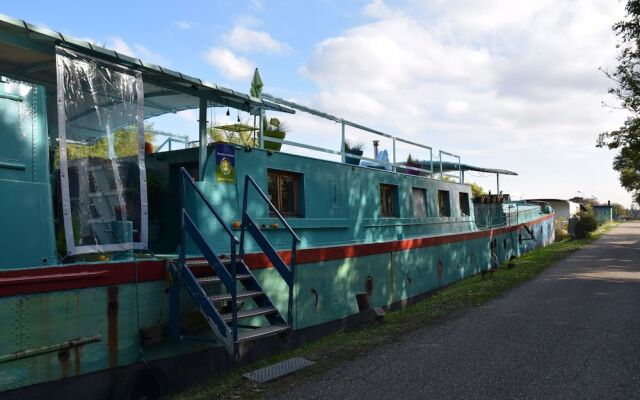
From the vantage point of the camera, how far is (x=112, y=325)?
5.39 meters

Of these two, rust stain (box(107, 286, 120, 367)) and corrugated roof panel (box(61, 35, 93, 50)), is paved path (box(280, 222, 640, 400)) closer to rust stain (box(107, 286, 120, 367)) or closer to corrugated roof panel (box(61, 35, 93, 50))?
rust stain (box(107, 286, 120, 367))

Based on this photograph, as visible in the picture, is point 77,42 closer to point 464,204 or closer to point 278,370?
point 278,370

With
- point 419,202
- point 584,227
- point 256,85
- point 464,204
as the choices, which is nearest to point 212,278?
point 256,85

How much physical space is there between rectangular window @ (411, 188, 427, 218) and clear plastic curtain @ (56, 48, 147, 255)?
7.92m

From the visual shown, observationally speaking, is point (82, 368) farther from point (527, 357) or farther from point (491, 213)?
point (491, 213)

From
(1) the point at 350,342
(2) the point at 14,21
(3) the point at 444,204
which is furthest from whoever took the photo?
(3) the point at 444,204

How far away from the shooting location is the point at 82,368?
16.7ft

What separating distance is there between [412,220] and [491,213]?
8566 millimetres

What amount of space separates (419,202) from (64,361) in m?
9.62

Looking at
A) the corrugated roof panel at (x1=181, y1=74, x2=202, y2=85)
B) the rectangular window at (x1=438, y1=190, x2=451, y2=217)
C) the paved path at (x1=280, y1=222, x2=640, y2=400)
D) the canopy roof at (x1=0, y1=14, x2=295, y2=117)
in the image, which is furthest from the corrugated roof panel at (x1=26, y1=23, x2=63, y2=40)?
the rectangular window at (x1=438, y1=190, x2=451, y2=217)

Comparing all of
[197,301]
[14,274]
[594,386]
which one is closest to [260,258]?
[197,301]

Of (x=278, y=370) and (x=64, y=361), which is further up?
(x=64, y=361)

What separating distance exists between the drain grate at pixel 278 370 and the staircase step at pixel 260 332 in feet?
1.44

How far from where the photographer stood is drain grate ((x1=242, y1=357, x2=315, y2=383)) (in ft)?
18.6
